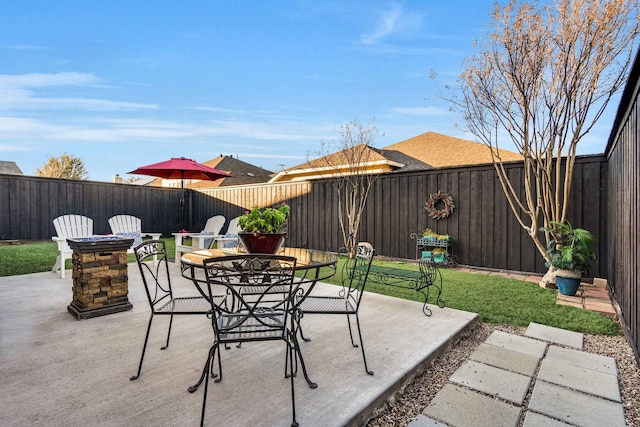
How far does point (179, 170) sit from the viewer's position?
17.4 ft

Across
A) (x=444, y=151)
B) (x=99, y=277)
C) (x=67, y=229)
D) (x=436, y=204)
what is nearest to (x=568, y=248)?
(x=436, y=204)

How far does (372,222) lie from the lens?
6.47m

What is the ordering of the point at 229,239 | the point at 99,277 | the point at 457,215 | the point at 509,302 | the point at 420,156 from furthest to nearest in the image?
the point at 420,156 < the point at 457,215 < the point at 229,239 < the point at 509,302 < the point at 99,277

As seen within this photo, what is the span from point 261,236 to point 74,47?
800 cm

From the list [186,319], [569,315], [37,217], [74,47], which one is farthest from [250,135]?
[569,315]

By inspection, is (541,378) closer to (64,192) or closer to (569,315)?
(569,315)

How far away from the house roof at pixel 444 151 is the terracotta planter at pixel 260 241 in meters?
8.28

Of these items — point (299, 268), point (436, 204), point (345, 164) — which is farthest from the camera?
point (345, 164)

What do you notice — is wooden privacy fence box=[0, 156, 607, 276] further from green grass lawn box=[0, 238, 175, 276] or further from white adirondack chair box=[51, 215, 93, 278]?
white adirondack chair box=[51, 215, 93, 278]

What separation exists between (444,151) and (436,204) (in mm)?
6150

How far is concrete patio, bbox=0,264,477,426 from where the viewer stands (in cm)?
134

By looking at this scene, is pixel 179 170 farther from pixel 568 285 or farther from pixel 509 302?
pixel 568 285

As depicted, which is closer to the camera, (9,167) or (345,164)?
(345,164)

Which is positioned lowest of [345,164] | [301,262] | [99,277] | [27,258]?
[27,258]
